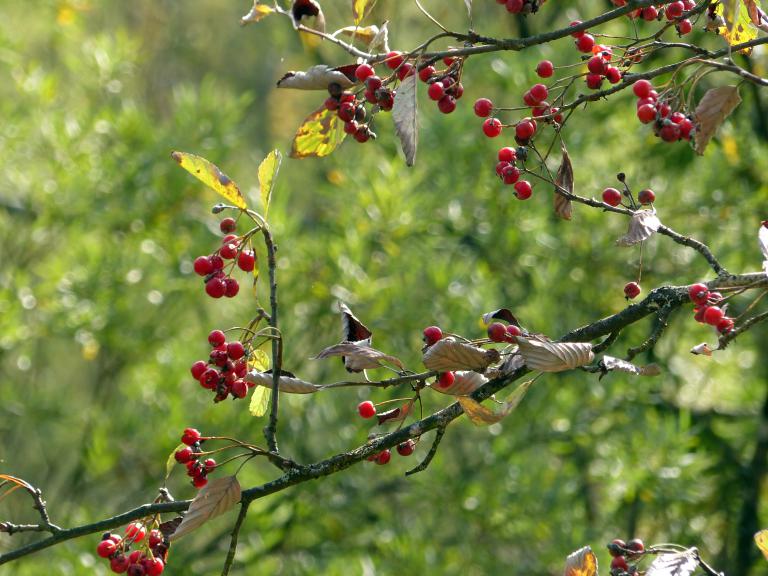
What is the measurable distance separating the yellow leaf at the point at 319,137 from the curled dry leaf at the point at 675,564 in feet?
1.58

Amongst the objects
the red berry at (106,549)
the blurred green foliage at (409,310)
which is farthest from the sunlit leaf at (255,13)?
the blurred green foliage at (409,310)

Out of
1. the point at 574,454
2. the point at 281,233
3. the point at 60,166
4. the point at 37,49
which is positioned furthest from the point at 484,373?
the point at 37,49

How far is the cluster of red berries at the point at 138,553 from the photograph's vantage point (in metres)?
0.99

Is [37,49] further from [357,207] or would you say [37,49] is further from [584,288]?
[584,288]

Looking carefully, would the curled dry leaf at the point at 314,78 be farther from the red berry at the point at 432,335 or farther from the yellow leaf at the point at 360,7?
the red berry at the point at 432,335

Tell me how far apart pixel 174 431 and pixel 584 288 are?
140 cm

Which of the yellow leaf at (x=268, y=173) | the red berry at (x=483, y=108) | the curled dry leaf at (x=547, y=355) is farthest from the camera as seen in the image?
the red berry at (x=483, y=108)

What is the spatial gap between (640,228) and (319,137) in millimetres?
315

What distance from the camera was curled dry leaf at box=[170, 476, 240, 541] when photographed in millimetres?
889

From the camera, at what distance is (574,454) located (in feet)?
11.3

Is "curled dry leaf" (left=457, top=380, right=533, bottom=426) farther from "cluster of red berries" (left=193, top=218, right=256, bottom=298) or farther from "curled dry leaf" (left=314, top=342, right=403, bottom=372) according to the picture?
"cluster of red berries" (left=193, top=218, right=256, bottom=298)

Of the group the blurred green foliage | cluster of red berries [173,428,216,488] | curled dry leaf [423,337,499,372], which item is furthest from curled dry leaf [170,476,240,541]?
the blurred green foliage

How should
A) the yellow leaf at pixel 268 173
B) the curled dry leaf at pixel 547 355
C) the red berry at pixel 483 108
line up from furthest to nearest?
the red berry at pixel 483 108 → the yellow leaf at pixel 268 173 → the curled dry leaf at pixel 547 355

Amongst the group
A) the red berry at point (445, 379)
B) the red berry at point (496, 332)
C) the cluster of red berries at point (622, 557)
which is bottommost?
the cluster of red berries at point (622, 557)
